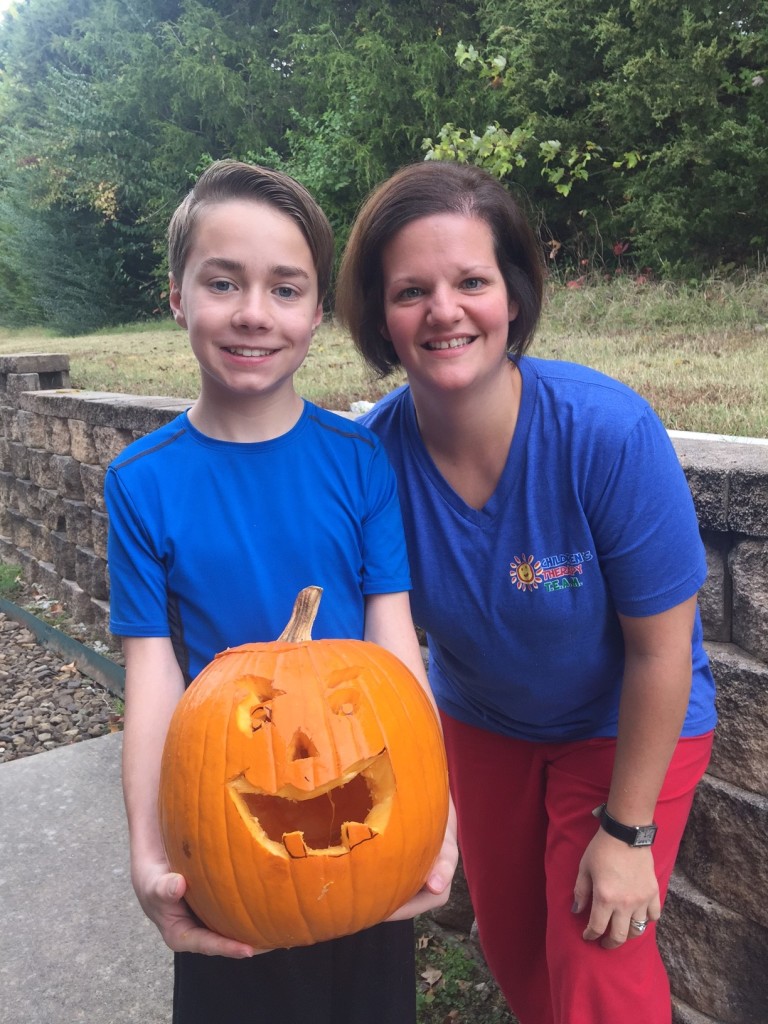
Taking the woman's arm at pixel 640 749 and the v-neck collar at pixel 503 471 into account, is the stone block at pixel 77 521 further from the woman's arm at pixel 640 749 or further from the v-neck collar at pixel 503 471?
the woman's arm at pixel 640 749

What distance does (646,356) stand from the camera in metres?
5.09

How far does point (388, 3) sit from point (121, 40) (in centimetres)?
991

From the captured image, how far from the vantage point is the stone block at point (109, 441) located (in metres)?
5.04

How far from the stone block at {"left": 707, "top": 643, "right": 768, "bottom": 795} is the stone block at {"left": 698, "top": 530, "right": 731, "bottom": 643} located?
4 centimetres

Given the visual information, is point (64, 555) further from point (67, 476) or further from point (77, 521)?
point (67, 476)

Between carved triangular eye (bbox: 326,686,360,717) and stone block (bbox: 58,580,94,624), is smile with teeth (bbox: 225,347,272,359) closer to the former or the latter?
carved triangular eye (bbox: 326,686,360,717)

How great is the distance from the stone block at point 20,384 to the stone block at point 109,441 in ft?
5.44

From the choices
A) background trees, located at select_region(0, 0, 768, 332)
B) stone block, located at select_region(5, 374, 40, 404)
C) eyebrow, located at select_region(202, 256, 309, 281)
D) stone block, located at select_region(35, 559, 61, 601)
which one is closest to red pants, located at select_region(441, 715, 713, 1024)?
eyebrow, located at select_region(202, 256, 309, 281)

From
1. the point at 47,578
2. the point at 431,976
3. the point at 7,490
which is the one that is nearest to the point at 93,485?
the point at 47,578

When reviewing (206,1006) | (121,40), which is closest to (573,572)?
(206,1006)

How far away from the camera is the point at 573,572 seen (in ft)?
5.88

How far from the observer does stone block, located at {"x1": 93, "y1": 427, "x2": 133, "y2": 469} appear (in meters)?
5.04

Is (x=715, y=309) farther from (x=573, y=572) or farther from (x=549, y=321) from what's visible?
(x=573, y=572)

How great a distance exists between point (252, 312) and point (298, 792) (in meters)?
0.81
